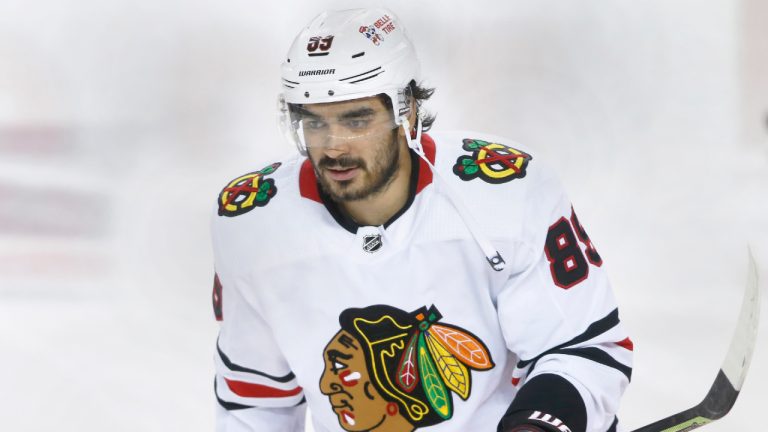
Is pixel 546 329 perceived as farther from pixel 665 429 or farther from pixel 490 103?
pixel 490 103

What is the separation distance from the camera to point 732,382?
1960mm

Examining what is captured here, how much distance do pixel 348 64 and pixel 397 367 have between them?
0.54 m

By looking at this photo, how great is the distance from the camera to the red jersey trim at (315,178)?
2.00m

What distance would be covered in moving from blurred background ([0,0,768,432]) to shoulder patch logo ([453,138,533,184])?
1.35m

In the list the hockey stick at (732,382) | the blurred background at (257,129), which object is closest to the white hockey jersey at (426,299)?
the hockey stick at (732,382)

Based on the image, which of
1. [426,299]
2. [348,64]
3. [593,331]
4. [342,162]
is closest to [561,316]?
[593,331]

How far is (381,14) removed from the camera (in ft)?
6.66

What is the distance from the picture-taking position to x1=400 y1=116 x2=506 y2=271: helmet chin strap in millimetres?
1907

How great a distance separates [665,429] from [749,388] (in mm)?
1095

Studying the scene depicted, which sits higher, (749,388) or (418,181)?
(418,181)

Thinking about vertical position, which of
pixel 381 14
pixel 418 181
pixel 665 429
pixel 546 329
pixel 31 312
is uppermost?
pixel 381 14

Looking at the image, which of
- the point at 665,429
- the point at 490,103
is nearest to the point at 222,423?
the point at 665,429

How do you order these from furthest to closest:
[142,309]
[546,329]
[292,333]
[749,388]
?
1. [142,309]
2. [749,388]
3. [292,333]
4. [546,329]

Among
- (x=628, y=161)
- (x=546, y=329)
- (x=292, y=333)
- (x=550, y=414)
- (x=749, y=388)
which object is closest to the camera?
(x=550, y=414)
